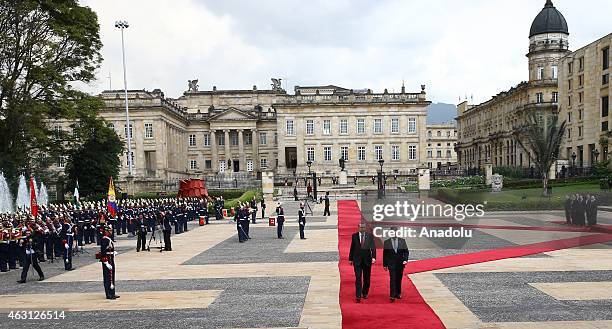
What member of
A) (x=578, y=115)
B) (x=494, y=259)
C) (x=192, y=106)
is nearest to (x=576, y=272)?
(x=494, y=259)

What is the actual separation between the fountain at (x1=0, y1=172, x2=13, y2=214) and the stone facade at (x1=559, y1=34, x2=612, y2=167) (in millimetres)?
57218

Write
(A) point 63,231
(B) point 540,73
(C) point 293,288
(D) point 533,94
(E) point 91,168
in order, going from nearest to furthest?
(C) point 293,288
(A) point 63,231
(E) point 91,168
(D) point 533,94
(B) point 540,73

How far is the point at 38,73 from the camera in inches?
1435

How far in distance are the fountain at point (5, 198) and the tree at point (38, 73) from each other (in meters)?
0.57

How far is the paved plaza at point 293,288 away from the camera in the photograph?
34.1 feet

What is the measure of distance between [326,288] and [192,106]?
282ft

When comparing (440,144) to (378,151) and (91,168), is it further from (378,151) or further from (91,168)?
(91,168)

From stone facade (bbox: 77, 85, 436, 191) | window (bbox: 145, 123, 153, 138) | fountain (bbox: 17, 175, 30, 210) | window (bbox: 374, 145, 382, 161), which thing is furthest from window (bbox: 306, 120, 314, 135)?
fountain (bbox: 17, 175, 30, 210)

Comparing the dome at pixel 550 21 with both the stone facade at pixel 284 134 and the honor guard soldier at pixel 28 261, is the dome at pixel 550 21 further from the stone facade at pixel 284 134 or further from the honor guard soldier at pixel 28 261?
the honor guard soldier at pixel 28 261

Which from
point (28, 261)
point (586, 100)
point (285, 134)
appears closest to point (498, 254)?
point (28, 261)

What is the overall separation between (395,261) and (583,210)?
1663cm

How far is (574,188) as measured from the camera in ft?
142

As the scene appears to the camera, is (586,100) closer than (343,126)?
Yes

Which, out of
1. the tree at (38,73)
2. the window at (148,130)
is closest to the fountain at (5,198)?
the tree at (38,73)
